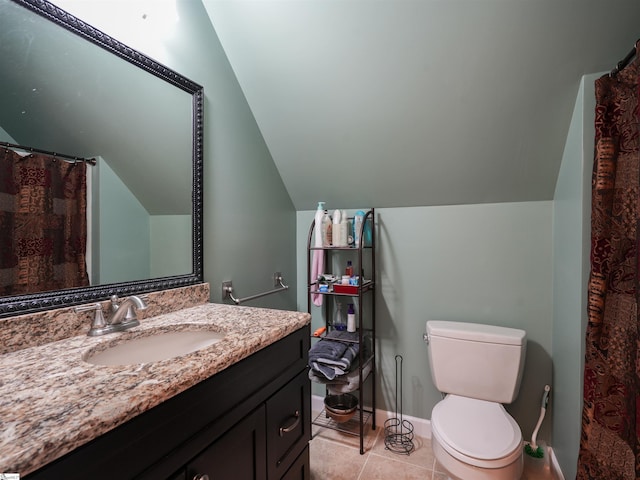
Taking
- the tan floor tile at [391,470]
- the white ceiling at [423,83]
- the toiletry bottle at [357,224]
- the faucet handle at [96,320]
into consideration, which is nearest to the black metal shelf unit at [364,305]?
the toiletry bottle at [357,224]

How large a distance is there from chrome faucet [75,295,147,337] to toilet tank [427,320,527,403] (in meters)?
1.45

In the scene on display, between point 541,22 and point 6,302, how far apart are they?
2013 mm

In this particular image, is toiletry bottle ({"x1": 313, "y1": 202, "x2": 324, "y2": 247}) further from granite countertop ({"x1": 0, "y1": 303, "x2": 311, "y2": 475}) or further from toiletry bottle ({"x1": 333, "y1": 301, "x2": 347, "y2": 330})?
granite countertop ({"x1": 0, "y1": 303, "x2": 311, "y2": 475})

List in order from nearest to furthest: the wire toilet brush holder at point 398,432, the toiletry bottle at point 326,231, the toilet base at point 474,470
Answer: the toilet base at point 474,470 < the wire toilet brush holder at point 398,432 < the toiletry bottle at point 326,231

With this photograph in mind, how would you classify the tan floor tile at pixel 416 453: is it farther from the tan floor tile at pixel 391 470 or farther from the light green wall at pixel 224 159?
the light green wall at pixel 224 159

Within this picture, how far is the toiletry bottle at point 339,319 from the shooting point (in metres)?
2.15

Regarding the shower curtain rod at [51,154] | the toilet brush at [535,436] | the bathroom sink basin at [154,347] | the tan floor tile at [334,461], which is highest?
the shower curtain rod at [51,154]

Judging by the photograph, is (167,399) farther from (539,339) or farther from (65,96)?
(539,339)

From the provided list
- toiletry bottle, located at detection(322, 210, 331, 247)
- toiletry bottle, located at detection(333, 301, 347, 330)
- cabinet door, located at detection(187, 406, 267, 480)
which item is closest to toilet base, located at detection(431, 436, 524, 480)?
cabinet door, located at detection(187, 406, 267, 480)

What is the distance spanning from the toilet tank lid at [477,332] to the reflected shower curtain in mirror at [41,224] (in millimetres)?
1640

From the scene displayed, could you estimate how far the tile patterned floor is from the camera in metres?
1.66

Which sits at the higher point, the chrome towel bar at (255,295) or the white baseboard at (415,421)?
the chrome towel bar at (255,295)

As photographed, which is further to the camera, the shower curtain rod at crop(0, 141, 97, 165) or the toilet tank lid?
the toilet tank lid

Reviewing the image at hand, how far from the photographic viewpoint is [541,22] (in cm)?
121
